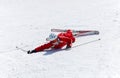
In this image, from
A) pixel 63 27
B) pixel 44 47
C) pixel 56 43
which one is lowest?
pixel 63 27

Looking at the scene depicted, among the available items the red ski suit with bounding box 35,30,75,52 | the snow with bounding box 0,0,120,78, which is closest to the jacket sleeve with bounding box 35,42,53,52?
the red ski suit with bounding box 35,30,75,52

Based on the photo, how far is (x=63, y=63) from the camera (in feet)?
26.2

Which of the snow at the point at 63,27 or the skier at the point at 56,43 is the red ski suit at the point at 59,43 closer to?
the skier at the point at 56,43

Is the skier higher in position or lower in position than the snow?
higher

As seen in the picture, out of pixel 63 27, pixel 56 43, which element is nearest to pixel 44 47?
pixel 56 43

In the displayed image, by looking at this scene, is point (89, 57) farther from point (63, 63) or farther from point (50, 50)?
point (50, 50)

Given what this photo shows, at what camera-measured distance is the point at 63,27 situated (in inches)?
491

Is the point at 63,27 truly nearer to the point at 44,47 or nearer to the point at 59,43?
the point at 59,43

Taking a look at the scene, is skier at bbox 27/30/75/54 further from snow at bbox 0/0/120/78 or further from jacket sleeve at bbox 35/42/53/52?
snow at bbox 0/0/120/78

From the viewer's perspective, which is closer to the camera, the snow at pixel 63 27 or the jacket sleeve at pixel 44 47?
the snow at pixel 63 27

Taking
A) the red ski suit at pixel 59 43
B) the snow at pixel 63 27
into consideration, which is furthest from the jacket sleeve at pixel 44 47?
the snow at pixel 63 27

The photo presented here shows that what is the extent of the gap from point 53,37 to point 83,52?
3.42 ft

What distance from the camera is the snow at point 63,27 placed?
7.49 metres

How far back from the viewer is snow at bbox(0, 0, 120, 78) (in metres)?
7.49
